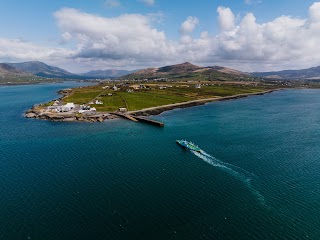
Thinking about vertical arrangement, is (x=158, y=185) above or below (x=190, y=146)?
below

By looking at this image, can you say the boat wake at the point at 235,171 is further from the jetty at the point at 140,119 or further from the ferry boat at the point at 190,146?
the jetty at the point at 140,119

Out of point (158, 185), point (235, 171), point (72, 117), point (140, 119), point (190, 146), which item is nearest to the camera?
point (158, 185)

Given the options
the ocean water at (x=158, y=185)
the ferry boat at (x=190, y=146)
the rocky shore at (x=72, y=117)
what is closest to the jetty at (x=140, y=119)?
the rocky shore at (x=72, y=117)

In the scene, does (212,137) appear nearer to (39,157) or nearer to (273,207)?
(273,207)

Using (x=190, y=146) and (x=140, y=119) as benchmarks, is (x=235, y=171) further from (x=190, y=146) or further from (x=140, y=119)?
(x=140, y=119)

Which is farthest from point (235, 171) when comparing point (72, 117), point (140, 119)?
point (72, 117)
